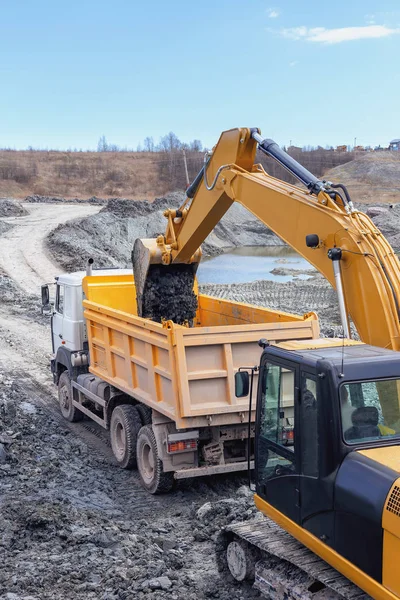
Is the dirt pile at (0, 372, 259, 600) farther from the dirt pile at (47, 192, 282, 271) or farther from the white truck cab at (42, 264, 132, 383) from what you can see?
the dirt pile at (47, 192, 282, 271)

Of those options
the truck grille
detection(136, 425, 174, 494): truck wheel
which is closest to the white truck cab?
detection(136, 425, 174, 494): truck wheel

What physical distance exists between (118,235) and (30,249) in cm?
603

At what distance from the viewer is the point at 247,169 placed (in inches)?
294

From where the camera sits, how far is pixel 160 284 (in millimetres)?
9523

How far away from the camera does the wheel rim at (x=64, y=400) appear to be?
426 inches

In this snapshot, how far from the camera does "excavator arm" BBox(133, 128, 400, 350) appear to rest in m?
5.11

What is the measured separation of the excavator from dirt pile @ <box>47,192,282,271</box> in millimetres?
18491

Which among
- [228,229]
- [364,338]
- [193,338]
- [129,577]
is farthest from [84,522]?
[228,229]

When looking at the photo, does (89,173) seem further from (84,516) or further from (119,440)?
(84,516)

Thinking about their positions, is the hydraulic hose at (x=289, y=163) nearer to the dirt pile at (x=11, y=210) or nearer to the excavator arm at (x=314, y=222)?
the excavator arm at (x=314, y=222)

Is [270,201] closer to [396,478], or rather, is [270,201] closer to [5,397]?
[396,478]

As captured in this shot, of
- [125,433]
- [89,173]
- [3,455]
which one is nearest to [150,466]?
[125,433]

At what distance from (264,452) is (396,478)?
55.9 inches

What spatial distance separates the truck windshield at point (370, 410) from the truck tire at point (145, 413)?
425cm
